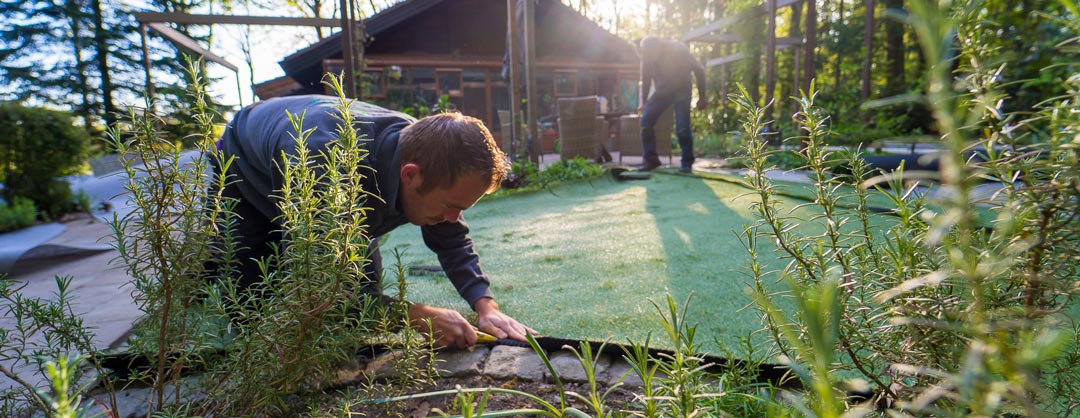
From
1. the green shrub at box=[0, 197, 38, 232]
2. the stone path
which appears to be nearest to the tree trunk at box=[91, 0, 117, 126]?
the green shrub at box=[0, 197, 38, 232]

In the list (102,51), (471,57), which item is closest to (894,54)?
(471,57)

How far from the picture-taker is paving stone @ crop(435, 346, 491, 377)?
1.91 meters

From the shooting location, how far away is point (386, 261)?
4023mm

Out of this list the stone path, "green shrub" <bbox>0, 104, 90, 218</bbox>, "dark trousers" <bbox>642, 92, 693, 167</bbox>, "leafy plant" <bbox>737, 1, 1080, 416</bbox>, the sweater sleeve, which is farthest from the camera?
"green shrub" <bbox>0, 104, 90, 218</bbox>

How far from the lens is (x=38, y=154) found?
892 cm

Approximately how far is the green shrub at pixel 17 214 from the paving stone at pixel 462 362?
861cm

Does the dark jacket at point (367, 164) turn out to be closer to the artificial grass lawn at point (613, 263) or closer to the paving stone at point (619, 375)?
the artificial grass lawn at point (613, 263)

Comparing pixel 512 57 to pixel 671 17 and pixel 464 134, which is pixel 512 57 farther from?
pixel 671 17

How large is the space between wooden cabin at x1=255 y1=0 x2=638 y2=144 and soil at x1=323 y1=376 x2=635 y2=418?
1376cm

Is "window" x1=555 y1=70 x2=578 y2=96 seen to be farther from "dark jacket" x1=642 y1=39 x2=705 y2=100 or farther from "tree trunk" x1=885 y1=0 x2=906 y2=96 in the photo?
"dark jacket" x1=642 y1=39 x2=705 y2=100

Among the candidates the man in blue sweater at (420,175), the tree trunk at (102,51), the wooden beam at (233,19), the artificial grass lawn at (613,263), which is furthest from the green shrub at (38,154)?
the tree trunk at (102,51)

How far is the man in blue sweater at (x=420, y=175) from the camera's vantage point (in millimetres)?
2111

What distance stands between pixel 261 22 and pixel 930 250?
8.82 meters

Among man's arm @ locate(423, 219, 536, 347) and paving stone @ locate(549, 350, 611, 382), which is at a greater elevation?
man's arm @ locate(423, 219, 536, 347)
